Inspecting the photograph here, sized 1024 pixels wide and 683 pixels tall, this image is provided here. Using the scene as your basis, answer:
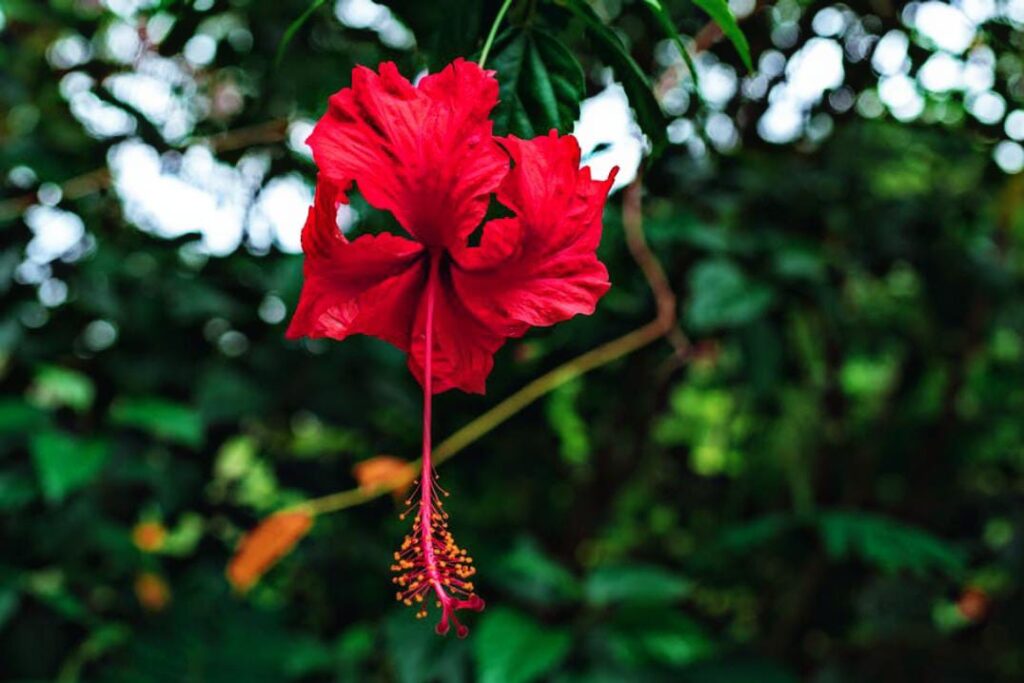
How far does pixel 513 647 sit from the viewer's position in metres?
1.33

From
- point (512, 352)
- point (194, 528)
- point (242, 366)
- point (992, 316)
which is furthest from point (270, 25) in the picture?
point (992, 316)

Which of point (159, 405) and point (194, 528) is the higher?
point (159, 405)

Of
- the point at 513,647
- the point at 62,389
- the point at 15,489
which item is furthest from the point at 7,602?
the point at 513,647

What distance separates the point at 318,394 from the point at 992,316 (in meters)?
1.14

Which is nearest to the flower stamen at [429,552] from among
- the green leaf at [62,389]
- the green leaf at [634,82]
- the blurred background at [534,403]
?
the green leaf at [634,82]

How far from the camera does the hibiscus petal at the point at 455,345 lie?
21.1 inches

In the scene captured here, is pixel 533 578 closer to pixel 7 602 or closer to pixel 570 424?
pixel 570 424

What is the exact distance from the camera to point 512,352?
3.39 ft

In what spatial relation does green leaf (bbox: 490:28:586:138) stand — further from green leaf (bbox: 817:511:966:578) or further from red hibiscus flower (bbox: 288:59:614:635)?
green leaf (bbox: 817:511:966:578)

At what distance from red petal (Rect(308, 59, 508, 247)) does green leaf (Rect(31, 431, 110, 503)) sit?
91 centimetres

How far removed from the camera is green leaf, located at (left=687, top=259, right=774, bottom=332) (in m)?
1.26

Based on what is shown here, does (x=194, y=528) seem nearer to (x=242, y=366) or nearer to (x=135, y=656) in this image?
(x=135, y=656)

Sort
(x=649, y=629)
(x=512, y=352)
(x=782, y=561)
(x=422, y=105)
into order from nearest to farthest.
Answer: (x=422, y=105) → (x=512, y=352) → (x=649, y=629) → (x=782, y=561)

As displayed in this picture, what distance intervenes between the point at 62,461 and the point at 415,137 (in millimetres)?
969
